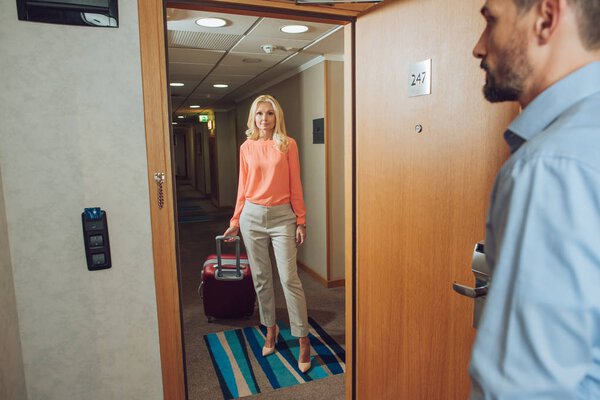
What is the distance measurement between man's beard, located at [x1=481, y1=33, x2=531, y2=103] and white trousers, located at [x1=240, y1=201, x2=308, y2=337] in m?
1.98

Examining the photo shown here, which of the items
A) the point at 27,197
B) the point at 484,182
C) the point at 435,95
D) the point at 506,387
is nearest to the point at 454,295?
the point at 484,182

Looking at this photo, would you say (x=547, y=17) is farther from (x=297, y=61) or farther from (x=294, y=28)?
(x=297, y=61)

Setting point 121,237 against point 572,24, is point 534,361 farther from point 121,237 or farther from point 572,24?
point 121,237

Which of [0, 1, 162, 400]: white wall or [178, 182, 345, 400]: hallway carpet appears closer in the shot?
[0, 1, 162, 400]: white wall

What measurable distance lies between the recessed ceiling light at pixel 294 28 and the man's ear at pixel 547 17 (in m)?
2.57

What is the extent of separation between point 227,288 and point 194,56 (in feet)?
7.78

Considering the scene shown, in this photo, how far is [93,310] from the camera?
1635 mm

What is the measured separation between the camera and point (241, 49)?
12.6ft

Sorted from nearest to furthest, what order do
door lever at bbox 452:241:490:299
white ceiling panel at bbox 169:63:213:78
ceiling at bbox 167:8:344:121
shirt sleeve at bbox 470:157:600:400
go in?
1. shirt sleeve at bbox 470:157:600:400
2. door lever at bbox 452:241:490:299
3. ceiling at bbox 167:8:344:121
4. white ceiling panel at bbox 169:63:213:78

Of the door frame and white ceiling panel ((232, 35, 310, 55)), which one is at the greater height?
white ceiling panel ((232, 35, 310, 55))

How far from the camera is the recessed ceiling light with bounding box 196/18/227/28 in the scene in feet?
9.40

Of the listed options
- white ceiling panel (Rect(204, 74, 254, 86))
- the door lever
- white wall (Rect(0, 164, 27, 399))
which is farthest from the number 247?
white ceiling panel (Rect(204, 74, 254, 86))

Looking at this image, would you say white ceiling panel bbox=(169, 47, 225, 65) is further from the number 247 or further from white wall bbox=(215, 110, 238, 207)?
white wall bbox=(215, 110, 238, 207)

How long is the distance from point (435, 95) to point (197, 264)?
4291 millimetres
